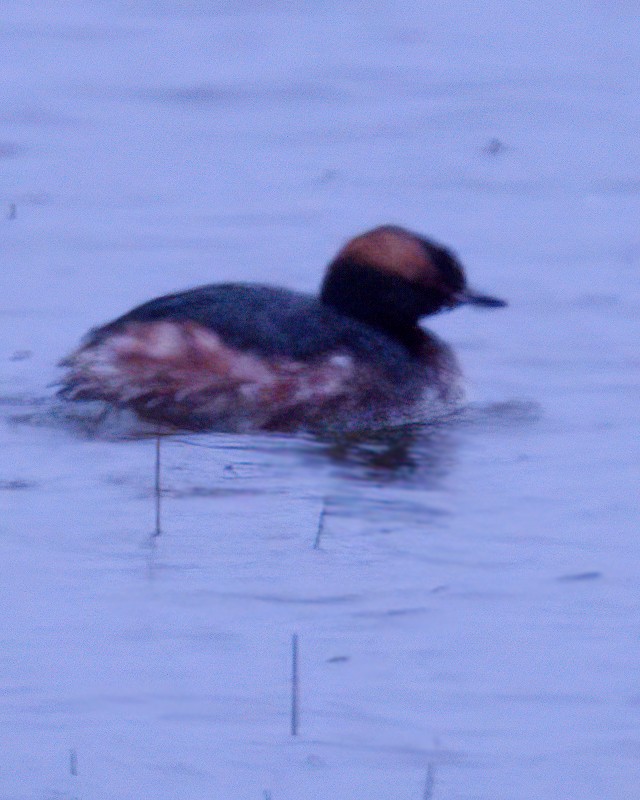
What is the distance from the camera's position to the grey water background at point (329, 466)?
15.6ft

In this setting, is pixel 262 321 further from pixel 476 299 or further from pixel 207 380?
pixel 476 299

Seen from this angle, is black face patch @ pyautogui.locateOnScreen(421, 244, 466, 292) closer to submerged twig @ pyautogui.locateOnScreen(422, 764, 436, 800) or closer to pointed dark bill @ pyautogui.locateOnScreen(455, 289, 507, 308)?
pointed dark bill @ pyautogui.locateOnScreen(455, 289, 507, 308)

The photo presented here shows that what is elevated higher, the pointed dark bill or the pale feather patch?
the pointed dark bill

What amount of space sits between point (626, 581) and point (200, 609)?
1.15 metres

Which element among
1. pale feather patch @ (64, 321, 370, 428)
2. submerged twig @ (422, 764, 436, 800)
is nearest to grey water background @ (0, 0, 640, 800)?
submerged twig @ (422, 764, 436, 800)

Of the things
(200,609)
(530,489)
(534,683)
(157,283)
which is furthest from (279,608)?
(157,283)

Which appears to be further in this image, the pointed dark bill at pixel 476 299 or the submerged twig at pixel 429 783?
the pointed dark bill at pixel 476 299

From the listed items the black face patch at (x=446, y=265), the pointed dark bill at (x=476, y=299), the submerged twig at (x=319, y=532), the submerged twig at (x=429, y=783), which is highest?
the black face patch at (x=446, y=265)

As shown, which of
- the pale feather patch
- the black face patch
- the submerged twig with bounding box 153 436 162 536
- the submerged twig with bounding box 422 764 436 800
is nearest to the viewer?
the submerged twig with bounding box 422 764 436 800

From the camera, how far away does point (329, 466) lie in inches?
276

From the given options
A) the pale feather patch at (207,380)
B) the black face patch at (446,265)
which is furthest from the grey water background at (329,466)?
the black face patch at (446,265)

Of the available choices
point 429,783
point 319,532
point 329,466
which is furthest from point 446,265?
point 429,783

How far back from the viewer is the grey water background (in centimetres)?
476

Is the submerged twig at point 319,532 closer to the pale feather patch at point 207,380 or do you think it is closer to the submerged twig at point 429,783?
the pale feather patch at point 207,380
